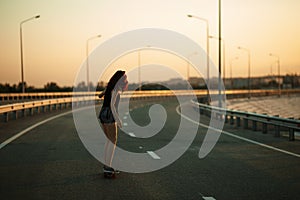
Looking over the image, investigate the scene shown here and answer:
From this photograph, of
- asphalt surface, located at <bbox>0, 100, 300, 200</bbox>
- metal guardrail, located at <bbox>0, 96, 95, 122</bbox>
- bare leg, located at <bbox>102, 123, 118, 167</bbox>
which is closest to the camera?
asphalt surface, located at <bbox>0, 100, 300, 200</bbox>

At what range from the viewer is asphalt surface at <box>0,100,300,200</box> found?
304 inches

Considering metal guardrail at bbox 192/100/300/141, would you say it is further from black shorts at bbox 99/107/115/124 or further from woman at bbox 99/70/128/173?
black shorts at bbox 99/107/115/124

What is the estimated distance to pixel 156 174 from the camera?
31.3 feet

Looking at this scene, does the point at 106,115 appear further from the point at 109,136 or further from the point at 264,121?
the point at 264,121

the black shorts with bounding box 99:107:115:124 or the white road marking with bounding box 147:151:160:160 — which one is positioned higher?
the black shorts with bounding box 99:107:115:124

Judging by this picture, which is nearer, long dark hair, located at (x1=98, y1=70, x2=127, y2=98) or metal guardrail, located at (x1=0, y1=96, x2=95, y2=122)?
long dark hair, located at (x1=98, y1=70, x2=127, y2=98)

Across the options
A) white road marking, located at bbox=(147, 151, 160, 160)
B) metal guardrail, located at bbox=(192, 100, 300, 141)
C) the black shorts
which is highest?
the black shorts

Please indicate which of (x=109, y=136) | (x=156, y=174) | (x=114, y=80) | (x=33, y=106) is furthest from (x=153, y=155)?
(x=33, y=106)

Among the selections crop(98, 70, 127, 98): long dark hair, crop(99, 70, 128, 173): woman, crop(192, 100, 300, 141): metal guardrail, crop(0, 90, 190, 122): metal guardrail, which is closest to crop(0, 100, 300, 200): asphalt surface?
crop(99, 70, 128, 173): woman

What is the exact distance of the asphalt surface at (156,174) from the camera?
25.3ft

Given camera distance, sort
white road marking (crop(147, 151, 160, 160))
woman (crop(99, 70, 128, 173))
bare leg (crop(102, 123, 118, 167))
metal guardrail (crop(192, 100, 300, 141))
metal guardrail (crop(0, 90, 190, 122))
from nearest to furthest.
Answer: woman (crop(99, 70, 128, 173)), bare leg (crop(102, 123, 118, 167)), white road marking (crop(147, 151, 160, 160)), metal guardrail (crop(192, 100, 300, 141)), metal guardrail (crop(0, 90, 190, 122))

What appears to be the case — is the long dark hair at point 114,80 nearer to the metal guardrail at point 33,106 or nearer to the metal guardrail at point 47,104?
the metal guardrail at point 47,104

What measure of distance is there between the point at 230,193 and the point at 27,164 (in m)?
4.81

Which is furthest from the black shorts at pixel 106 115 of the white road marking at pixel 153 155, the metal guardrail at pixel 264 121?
the metal guardrail at pixel 264 121
